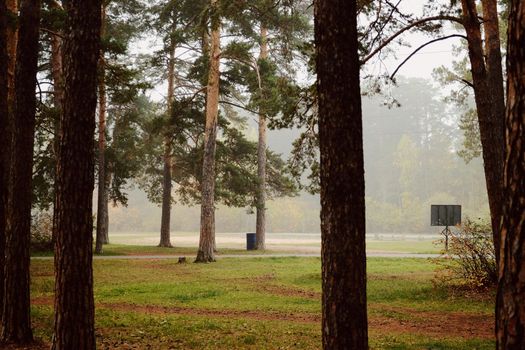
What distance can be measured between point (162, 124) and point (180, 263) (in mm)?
6955

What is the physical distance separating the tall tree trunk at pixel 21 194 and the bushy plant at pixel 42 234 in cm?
1864

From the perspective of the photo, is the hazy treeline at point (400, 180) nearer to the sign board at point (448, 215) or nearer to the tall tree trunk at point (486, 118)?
the sign board at point (448, 215)

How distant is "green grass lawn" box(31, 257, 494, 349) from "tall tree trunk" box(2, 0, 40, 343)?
2.50 feet

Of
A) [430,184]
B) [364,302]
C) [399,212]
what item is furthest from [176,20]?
[430,184]

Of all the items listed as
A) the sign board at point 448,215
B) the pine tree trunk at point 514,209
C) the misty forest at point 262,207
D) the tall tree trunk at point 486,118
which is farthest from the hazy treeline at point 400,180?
the pine tree trunk at point 514,209

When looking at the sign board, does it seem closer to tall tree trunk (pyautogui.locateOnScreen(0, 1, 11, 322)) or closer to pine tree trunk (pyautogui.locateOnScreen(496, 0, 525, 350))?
tall tree trunk (pyautogui.locateOnScreen(0, 1, 11, 322))

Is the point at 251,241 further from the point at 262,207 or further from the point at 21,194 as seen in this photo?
the point at 21,194

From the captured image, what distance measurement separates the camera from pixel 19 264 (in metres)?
6.77

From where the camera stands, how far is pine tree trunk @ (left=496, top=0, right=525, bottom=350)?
2.06 metres

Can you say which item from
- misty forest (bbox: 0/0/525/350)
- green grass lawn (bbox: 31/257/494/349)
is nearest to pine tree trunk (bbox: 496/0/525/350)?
misty forest (bbox: 0/0/525/350)

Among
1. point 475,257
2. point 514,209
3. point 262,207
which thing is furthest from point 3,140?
point 262,207

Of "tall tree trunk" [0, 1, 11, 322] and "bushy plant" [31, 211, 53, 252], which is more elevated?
"tall tree trunk" [0, 1, 11, 322]

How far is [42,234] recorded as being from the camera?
80.9 feet

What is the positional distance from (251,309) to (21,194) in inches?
218
